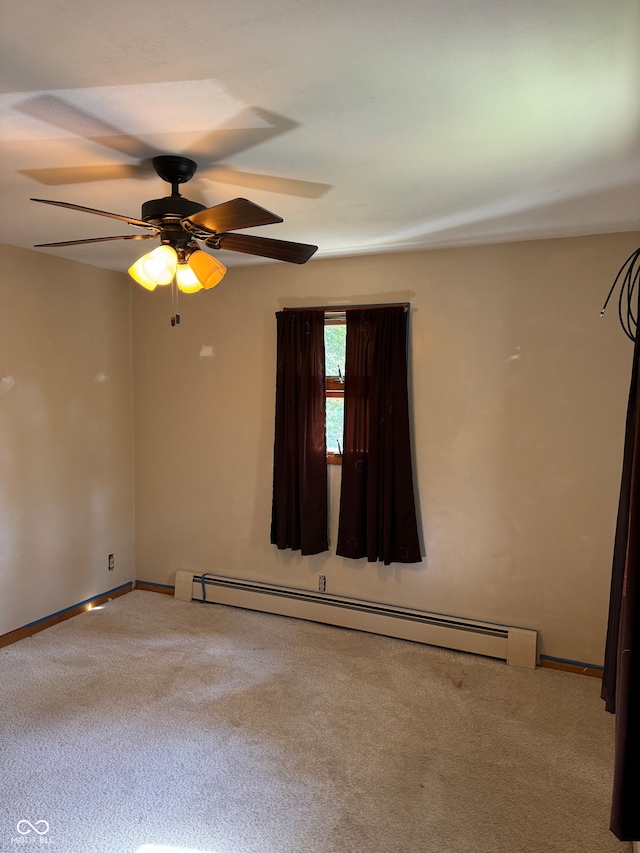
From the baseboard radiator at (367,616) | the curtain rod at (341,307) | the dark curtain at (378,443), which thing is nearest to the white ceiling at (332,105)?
the curtain rod at (341,307)

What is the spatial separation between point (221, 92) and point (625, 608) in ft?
5.68

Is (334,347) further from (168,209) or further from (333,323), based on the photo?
(168,209)

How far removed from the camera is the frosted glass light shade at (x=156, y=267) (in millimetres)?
2168

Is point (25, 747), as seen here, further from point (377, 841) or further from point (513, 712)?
point (513, 712)

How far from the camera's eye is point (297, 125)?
73.4 inches

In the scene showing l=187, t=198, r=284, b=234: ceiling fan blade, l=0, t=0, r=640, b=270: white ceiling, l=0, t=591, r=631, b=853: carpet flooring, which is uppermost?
l=0, t=0, r=640, b=270: white ceiling

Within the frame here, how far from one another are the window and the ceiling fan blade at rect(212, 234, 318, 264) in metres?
1.45

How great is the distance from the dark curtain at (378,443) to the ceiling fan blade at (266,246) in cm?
129

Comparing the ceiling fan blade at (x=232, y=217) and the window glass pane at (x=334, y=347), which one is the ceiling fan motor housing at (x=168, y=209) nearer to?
the ceiling fan blade at (x=232, y=217)

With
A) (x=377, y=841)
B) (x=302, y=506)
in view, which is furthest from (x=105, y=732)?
(x=302, y=506)

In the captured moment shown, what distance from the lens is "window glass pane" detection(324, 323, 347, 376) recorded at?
3.94 metres

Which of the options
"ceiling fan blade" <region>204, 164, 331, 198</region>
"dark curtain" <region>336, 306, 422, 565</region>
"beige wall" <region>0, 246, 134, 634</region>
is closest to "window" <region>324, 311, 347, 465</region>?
"dark curtain" <region>336, 306, 422, 565</region>

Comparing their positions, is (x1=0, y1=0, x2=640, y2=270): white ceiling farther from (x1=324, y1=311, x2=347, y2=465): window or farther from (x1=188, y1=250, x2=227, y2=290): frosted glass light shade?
(x1=324, y1=311, x2=347, y2=465): window

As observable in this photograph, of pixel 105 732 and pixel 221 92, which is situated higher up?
pixel 221 92
